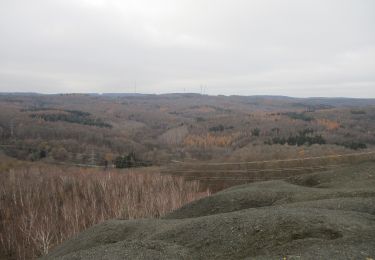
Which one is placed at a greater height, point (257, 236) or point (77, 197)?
point (257, 236)

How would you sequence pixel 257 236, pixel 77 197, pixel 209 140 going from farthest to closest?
pixel 209 140, pixel 77 197, pixel 257 236

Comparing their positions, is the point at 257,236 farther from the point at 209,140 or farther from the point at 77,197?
the point at 209,140

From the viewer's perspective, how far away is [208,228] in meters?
17.9

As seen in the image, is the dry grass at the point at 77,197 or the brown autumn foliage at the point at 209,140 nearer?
the dry grass at the point at 77,197

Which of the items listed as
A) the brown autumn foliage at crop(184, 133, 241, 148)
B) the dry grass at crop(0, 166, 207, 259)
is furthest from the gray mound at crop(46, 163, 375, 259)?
the brown autumn foliage at crop(184, 133, 241, 148)

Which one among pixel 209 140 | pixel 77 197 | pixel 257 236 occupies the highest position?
pixel 257 236

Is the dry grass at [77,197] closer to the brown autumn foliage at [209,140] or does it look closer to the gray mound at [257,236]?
the gray mound at [257,236]

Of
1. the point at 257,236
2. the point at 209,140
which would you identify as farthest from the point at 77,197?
the point at 209,140

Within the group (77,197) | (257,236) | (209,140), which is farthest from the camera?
(209,140)

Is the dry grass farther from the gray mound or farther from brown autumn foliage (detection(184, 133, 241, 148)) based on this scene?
brown autumn foliage (detection(184, 133, 241, 148))

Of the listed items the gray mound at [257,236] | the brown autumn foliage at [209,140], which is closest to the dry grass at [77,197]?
the gray mound at [257,236]

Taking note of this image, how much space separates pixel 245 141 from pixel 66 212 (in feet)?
397

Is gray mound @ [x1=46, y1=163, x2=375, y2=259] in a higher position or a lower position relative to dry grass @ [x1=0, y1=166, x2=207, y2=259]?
higher

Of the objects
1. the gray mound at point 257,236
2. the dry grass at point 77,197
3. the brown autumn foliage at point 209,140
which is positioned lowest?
the brown autumn foliage at point 209,140
